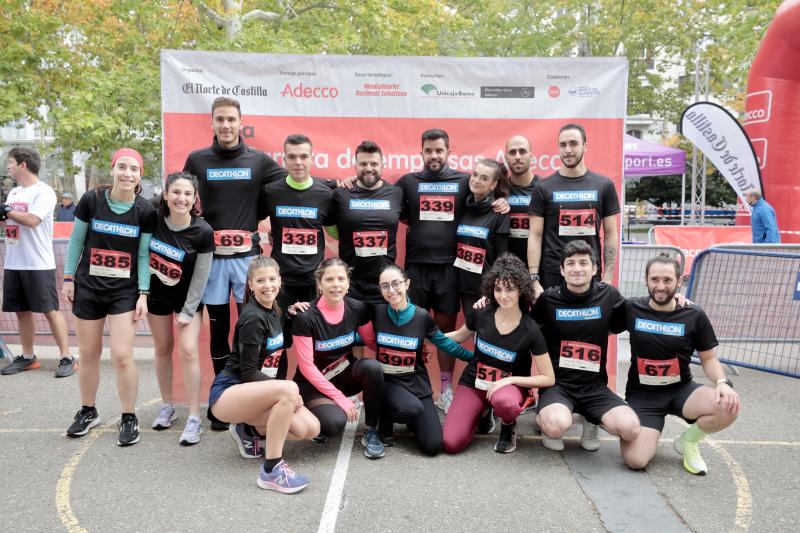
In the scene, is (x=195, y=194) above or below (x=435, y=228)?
above

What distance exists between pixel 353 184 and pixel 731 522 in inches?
124

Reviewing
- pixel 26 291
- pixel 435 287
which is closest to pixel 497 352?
pixel 435 287

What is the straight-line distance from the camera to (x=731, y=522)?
3203 mm

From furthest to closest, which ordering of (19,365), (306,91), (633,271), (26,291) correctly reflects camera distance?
(633,271) → (19,365) → (26,291) → (306,91)

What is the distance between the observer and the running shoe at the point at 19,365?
19.7 ft

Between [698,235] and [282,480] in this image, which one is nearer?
[282,480]

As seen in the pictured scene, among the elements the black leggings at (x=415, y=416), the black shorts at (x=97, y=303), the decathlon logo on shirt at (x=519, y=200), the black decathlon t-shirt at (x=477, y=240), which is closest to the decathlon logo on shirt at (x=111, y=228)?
the black shorts at (x=97, y=303)

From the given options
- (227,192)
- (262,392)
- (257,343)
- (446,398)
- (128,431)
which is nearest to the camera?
(262,392)

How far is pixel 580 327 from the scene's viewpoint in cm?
412

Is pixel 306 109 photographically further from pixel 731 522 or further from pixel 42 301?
pixel 731 522

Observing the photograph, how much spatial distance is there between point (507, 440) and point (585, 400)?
575 mm

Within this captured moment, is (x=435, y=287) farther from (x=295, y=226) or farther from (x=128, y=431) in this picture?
(x=128, y=431)

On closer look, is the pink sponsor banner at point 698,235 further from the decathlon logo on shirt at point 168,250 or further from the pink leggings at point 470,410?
the decathlon logo on shirt at point 168,250

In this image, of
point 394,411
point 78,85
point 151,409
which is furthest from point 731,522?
point 78,85
